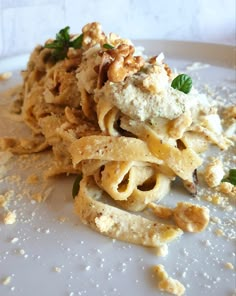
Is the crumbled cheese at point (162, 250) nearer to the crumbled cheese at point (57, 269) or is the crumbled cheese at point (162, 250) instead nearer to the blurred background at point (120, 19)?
the crumbled cheese at point (57, 269)

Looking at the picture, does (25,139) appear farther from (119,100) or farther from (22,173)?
(119,100)

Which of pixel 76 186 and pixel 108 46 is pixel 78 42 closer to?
pixel 108 46

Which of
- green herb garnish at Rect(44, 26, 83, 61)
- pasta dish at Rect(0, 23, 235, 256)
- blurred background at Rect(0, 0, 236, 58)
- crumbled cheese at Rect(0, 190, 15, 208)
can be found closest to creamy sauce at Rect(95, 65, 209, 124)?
pasta dish at Rect(0, 23, 235, 256)

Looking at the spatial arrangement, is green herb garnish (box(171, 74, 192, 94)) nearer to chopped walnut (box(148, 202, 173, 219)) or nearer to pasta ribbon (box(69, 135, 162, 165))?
pasta ribbon (box(69, 135, 162, 165))

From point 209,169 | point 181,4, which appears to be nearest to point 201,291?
point 209,169

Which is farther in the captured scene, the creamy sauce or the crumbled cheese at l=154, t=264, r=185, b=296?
the creamy sauce

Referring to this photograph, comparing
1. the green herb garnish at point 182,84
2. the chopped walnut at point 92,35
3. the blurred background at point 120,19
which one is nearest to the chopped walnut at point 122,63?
the green herb garnish at point 182,84

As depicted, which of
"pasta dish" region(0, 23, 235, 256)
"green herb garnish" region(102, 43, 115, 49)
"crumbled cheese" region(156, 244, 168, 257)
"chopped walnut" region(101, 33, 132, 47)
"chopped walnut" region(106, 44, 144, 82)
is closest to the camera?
"crumbled cheese" region(156, 244, 168, 257)

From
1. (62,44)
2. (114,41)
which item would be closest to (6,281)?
(114,41)

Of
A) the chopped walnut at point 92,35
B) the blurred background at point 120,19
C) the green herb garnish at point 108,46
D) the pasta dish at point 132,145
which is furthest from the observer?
the blurred background at point 120,19
